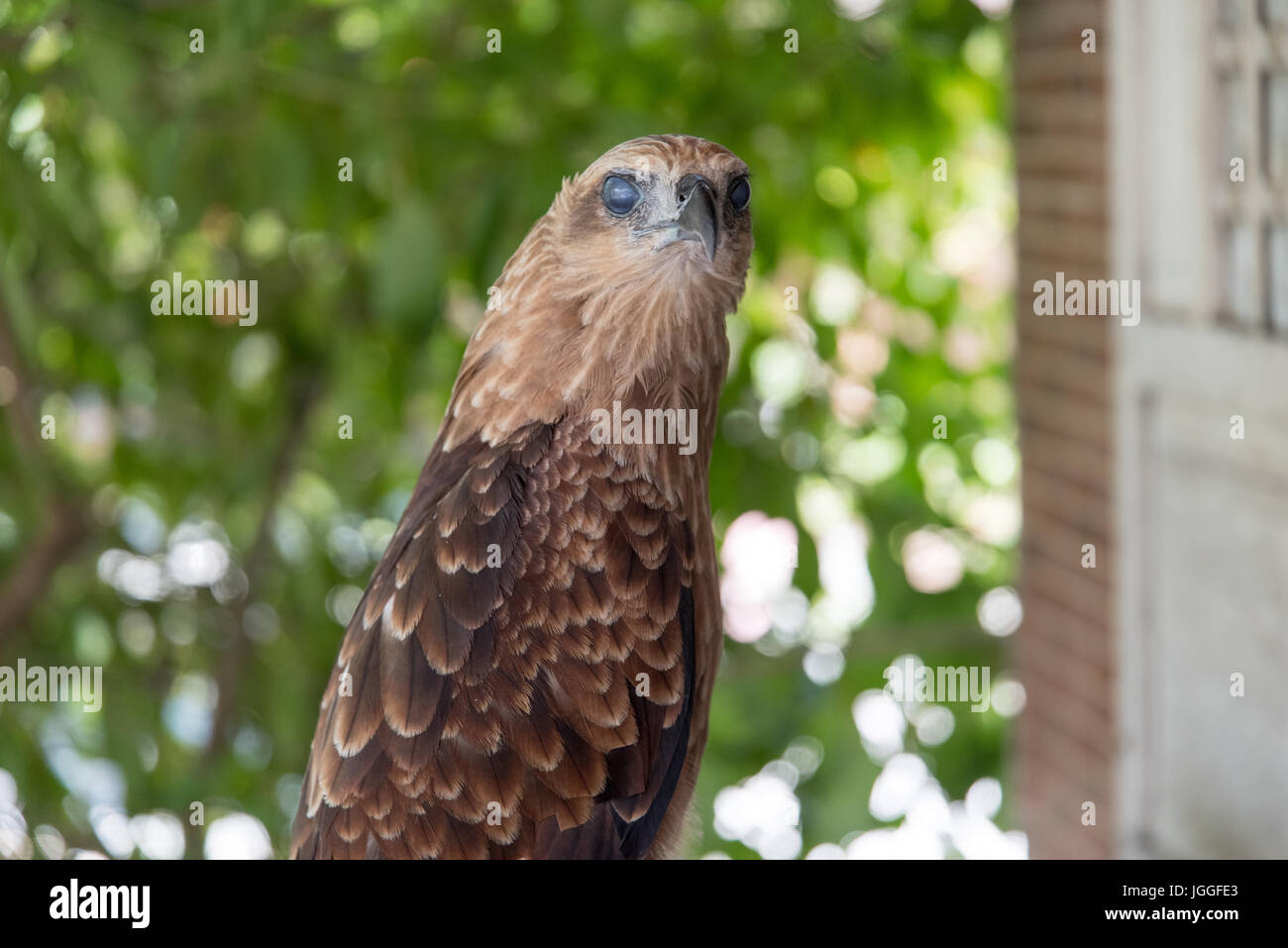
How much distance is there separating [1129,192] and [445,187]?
141 centimetres

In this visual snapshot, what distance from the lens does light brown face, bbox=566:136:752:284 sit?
107 cm

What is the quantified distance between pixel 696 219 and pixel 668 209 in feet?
0.11

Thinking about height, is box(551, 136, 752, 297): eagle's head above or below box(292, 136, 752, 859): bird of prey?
above

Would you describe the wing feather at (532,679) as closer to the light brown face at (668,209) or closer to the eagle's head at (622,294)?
the eagle's head at (622,294)

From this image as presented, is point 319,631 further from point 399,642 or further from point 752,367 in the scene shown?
point 399,642

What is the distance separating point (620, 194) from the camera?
43.6 inches

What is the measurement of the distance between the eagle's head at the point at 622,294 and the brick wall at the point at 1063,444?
215cm

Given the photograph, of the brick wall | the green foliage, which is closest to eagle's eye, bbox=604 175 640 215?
the green foliage

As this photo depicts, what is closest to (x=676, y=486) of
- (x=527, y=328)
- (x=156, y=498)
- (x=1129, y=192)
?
(x=527, y=328)

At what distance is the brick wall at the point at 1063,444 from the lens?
3135 mm

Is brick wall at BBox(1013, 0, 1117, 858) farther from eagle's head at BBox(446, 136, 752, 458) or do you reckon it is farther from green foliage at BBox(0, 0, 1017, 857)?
eagle's head at BBox(446, 136, 752, 458)

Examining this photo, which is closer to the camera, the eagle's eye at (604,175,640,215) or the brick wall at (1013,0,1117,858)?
the eagle's eye at (604,175,640,215)

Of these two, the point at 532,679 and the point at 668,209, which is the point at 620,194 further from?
the point at 532,679

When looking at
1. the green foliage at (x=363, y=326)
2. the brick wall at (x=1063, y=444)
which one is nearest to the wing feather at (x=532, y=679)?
the green foliage at (x=363, y=326)
